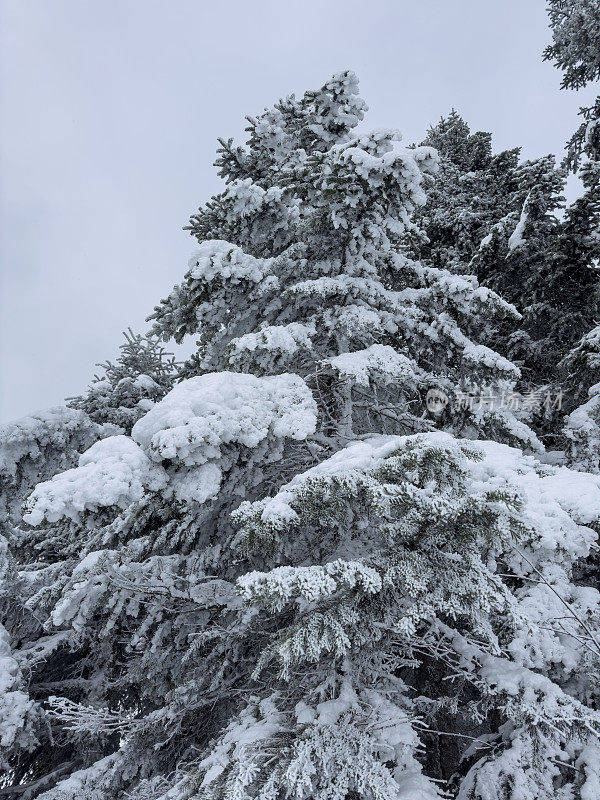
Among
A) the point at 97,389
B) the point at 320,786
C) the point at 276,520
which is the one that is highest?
the point at 97,389

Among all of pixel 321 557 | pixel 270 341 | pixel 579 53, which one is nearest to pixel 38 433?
pixel 270 341

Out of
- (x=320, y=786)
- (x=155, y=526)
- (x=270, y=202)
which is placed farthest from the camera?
(x=270, y=202)

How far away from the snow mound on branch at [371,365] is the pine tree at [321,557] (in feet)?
0.12

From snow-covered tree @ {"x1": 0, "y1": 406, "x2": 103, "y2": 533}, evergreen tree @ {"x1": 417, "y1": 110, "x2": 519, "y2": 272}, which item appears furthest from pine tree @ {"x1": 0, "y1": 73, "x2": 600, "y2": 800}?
evergreen tree @ {"x1": 417, "y1": 110, "x2": 519, "y2": 272}

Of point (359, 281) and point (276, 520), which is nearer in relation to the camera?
point (276, 520)

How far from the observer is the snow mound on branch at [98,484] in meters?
2.96

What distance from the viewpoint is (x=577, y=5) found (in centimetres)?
989

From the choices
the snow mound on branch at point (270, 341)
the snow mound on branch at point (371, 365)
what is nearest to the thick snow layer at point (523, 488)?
the snow mound on branch at point (371, 365)

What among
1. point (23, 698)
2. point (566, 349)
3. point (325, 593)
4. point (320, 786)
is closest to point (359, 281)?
point (325, 593)

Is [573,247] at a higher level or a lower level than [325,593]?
higher

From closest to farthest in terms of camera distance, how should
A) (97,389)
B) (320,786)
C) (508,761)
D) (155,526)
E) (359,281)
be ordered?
(320,786) → (508,761) → (155,526) → (359,281) → (97,389)

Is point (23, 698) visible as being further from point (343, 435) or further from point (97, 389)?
point (97, 389)

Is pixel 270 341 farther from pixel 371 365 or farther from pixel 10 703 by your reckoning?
pixel 10 703

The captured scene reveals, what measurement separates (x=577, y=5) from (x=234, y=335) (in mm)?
10182
